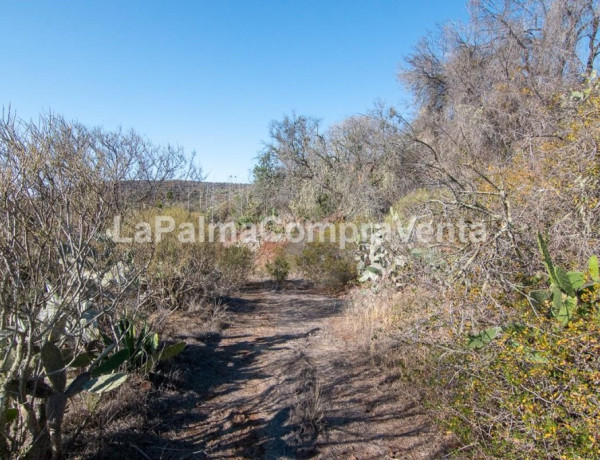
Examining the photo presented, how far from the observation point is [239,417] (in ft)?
10.8

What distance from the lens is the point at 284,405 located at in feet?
11.3

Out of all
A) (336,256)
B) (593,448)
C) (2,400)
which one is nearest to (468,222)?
(593,448)

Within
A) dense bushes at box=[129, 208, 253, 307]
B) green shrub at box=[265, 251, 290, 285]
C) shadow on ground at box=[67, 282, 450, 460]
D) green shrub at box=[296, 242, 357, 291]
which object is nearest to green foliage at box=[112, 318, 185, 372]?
shadow on ground at box=[67, 282, 450, 460]

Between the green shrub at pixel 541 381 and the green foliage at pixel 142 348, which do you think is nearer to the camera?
the green shrub at pixel 541 381

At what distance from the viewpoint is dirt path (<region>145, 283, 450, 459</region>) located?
113 inches

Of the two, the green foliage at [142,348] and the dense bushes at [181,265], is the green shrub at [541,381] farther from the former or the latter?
the dense bushes at [181,265]

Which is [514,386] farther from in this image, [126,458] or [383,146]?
[383,146]

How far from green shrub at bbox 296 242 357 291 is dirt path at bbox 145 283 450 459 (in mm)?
3329

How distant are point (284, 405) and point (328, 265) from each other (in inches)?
213

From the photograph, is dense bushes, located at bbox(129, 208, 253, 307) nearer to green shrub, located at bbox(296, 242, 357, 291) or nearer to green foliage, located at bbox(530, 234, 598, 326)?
green shrub, located at bbox(296, 242, 357, 291)

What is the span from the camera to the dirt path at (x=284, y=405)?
2.88 m

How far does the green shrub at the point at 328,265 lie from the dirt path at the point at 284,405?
3329 millimetres

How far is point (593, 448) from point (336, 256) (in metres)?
7.42

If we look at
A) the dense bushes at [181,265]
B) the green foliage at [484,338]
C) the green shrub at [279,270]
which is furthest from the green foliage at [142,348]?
the green shrub at [279,270]
